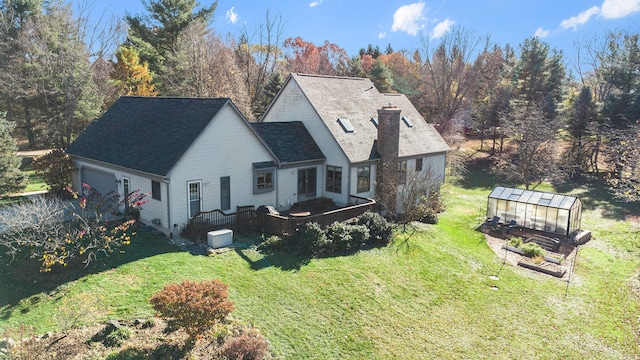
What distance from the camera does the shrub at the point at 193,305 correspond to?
10.2 meters

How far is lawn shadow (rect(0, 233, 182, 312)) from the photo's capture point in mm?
12208

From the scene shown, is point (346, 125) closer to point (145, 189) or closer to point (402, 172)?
point (402, 172)

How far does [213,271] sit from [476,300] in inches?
379

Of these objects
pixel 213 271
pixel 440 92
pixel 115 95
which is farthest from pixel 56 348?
pixel 440 92

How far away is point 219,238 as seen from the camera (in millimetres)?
16969

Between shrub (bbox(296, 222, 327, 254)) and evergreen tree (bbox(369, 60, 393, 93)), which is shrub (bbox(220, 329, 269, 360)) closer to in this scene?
shrub (bbox(296, 222, 327, 254))

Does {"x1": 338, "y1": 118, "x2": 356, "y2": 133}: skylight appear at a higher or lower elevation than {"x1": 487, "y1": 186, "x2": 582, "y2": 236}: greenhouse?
higher

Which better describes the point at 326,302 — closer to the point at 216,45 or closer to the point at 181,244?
the point at 181,244

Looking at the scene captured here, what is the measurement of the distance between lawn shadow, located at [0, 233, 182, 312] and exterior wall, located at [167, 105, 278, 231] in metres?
2.43

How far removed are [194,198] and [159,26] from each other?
112 feet

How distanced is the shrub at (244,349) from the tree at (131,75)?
3437 centimetres

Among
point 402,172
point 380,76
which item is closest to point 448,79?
point 380,76

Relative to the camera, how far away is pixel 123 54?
3969 centimetres

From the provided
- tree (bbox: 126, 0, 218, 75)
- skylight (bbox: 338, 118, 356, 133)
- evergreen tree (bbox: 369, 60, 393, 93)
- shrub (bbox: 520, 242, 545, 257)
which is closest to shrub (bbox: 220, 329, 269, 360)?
shrub (bbox: 520, 242, 545, 257)
